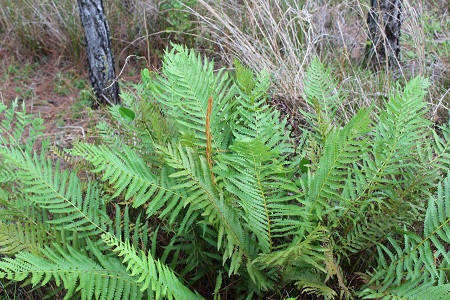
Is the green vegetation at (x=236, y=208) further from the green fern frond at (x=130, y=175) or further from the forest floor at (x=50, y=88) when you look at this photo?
the forest floor at (x=50, y=88)

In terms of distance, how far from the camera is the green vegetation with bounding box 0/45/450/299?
3.78ft

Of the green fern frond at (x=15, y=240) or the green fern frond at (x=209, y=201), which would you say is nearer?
the green fern frond at (x=209, y=201)

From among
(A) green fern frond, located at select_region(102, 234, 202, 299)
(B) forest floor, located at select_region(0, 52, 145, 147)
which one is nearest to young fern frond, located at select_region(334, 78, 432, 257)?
(A) green fern frond, located at select_region(102, 234, 202, 299)

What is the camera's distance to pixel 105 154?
1.17 m

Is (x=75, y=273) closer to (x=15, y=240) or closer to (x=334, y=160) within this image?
(x=15, y=240)

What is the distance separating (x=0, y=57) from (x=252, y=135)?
3137 mm

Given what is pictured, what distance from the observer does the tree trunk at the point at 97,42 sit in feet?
9.20

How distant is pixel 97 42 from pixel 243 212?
2.02m

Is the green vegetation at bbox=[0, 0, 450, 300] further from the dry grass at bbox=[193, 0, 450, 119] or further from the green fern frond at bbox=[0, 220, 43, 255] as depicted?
the dry grass at bbox=[193, 0, 450, 119]

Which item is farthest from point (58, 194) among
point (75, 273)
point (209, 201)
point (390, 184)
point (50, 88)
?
point (50, 88)

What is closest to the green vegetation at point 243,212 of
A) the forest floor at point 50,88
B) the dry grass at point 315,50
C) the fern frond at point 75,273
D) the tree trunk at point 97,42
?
the fern frond at point 75,273

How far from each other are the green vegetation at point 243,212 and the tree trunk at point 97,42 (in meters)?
1.49

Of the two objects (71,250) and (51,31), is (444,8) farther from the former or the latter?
(71,250)

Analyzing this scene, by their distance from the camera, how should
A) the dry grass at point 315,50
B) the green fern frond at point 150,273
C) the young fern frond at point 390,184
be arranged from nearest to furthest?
the green fern frond at point 150,273 → the young fern frond at point 390,184 → the dry grass at point 315,50
